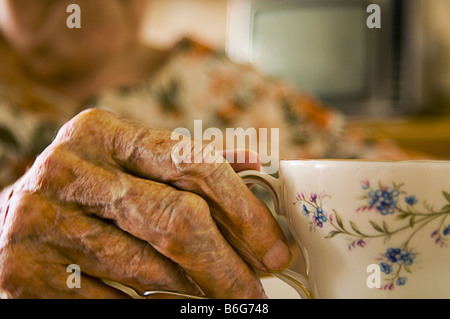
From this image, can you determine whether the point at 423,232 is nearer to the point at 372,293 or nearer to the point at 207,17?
the point at 372,293

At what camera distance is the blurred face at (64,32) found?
0.91 meters

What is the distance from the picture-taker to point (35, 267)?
0.30 meters

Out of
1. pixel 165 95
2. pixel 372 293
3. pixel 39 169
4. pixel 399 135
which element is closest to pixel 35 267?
pixel 39 169

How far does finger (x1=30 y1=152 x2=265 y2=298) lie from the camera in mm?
296

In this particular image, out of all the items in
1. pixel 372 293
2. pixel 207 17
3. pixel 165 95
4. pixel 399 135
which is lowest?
pixel 372 293

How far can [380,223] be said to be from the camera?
289 mm

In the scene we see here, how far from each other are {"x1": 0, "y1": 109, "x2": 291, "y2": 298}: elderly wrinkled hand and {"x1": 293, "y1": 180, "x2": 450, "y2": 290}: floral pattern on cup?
0.06 m

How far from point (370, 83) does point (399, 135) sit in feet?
0.73

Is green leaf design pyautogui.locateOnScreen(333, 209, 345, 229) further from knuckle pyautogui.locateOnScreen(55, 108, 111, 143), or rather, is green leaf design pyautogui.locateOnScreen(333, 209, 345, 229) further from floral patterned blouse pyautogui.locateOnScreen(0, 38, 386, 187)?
floral patterned blouse pyautogui.locateOnScreen(0, 38, 386, 187)

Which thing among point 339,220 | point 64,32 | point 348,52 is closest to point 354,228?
point 339,220

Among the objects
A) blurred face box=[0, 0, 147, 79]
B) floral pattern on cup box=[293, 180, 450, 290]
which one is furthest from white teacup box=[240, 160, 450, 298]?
blurred face box=[0, 0, 147, 79]

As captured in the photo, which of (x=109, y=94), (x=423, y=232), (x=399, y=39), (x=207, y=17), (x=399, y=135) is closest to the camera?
(x=423, y=232)

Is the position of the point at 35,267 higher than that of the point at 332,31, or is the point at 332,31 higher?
the point at 332,31

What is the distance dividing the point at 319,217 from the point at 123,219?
130 millimetres
